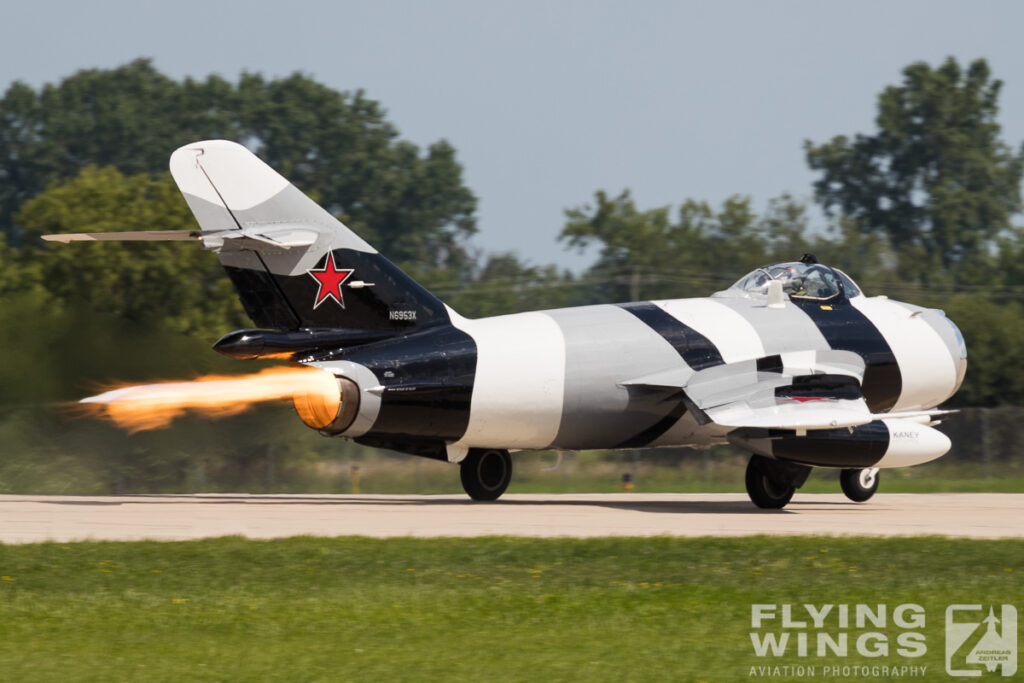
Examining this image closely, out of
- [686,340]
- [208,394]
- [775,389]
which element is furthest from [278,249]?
[775,389]

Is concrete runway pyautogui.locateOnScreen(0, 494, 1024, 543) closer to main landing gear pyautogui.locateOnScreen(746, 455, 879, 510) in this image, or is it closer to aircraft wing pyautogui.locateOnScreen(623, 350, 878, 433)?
main landing gear pyautogui.locateOnScreen(746, 455, 879, 510)

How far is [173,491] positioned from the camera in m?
31.6

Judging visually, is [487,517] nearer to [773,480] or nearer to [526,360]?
[526,360]

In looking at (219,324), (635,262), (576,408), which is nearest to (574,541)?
(576,408)

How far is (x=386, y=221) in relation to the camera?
4053 inches

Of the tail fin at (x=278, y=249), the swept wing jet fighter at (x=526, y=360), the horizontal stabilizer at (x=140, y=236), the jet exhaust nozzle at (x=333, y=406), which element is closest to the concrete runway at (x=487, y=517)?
the swept wing jet fighter at (x=526, y=360)

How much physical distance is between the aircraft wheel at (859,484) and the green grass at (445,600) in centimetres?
873

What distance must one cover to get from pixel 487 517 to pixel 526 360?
3.00 m

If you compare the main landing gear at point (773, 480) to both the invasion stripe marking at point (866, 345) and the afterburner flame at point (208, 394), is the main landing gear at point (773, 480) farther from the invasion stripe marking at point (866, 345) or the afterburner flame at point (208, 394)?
the afterburner flame at point (208, 394)

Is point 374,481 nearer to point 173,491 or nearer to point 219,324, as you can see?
point 173,491

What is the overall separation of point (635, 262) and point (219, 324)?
23.5 meters

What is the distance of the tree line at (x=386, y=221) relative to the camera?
44781 mm

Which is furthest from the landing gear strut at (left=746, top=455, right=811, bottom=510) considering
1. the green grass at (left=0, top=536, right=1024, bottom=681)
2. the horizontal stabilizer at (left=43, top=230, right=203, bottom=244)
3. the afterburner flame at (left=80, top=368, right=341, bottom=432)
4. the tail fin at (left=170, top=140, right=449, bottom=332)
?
the horizontal stabilizer at (left=43, top=230, right=203, bottom=244)

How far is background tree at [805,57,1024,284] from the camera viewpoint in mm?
Result: 93188
